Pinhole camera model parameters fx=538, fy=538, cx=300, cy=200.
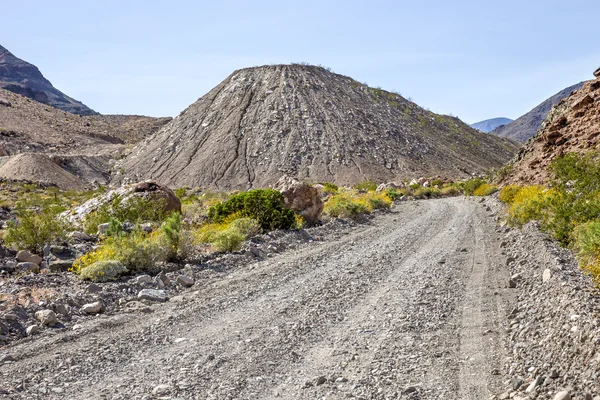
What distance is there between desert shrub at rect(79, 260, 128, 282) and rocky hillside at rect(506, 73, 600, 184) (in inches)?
862

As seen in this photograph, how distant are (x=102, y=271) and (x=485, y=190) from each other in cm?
2937

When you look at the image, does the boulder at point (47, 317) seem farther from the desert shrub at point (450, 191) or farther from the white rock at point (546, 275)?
the desert shrub at point (450, 191)

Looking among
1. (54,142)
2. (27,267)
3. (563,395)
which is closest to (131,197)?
(27,267)

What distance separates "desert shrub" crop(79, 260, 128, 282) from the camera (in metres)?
10.2

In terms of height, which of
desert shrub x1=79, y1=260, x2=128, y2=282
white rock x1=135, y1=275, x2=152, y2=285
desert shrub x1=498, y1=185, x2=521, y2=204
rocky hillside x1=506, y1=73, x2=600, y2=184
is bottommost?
white rock x1=135, y1=275, x2=152, y2=285

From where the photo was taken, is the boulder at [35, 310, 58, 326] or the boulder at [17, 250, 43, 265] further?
the boulder at [17, 250, 43, 265]

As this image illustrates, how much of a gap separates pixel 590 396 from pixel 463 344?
2240 mm

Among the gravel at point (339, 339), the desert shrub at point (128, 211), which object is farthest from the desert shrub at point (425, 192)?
the gravel at point (339, 339)

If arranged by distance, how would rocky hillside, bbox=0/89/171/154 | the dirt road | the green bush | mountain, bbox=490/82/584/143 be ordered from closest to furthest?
the dirt road
the green bush
rocky hillside, bbox=0/89/171/154
mountain, bbox=490/82/584/143

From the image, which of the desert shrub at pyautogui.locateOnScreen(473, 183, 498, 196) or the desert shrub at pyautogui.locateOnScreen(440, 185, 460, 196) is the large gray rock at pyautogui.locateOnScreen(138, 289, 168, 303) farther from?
the desert shrub at pyautogui.locateOnScreen(440, 185, 460, 196)

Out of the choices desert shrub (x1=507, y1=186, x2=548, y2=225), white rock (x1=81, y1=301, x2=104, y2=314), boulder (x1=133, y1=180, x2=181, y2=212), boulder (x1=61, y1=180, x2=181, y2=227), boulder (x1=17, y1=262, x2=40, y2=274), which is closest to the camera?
white rock (x1=81, y1=301, x2=104, y2=314)

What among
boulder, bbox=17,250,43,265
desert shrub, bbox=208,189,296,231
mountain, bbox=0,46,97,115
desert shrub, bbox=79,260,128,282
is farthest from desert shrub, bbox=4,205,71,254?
mountain, bbox=0,46,97,115

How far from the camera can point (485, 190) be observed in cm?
3497

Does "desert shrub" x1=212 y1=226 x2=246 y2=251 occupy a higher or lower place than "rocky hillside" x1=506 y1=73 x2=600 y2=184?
lower
